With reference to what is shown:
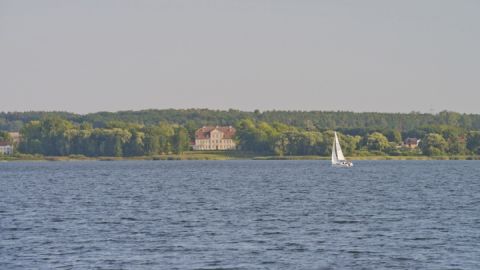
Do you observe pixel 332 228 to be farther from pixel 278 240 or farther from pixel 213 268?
pixel 213 268

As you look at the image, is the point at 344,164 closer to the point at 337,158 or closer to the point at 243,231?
the point at 337,158

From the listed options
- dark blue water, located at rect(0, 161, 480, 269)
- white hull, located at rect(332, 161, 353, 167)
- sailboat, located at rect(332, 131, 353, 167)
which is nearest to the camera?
dark blue water, located at rect(0, 161, 480, 269)

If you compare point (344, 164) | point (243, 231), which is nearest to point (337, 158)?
point (344, 164)

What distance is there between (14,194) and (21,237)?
1522 inches

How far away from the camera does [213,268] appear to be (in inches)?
1467

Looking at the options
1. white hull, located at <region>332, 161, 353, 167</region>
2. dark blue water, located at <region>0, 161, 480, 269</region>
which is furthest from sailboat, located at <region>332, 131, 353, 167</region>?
dark blue water, located at <region>0, 161, 480, 269</region>

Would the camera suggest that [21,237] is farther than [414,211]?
No

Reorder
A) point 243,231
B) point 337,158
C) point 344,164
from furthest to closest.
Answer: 1. point 337,158
2. point 344,164
3. point 243,231

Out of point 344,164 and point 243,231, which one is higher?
point 344,164

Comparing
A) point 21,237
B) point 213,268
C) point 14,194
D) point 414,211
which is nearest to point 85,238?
point 21,237

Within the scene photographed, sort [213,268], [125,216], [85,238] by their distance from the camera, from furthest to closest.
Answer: [125,216] → [85,238] → [213,268]

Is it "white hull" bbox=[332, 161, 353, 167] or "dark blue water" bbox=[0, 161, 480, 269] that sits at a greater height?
"white hull" bbox=[332, 161, 353, 167]

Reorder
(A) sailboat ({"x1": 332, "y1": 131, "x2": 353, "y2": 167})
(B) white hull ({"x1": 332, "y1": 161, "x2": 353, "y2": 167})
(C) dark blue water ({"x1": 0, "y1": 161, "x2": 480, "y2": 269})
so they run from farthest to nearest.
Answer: (A) sailboat ({"x1": 332, "y1": 131, "x2": 353, "y2": 167}) → (B) white hull ({"x1": 332, "y1": 161, "x2": 353, "y2": 167}) → (C) dark blue water ({"x1": 0, "y1": 161, "x2": 480, "y2": 269})

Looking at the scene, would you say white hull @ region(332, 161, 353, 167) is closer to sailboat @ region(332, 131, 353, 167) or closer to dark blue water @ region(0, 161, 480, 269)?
sailboat @ region(332, 131, 353, 167)
